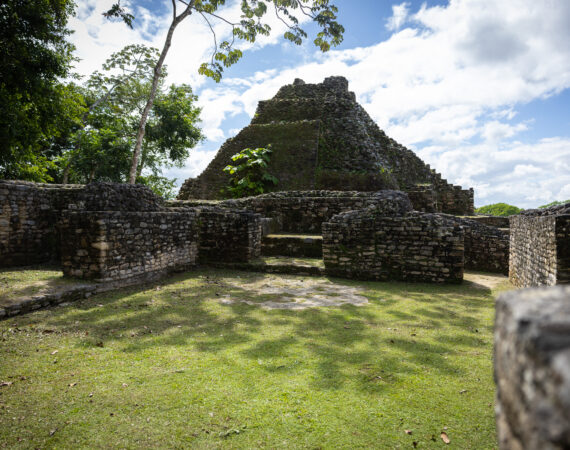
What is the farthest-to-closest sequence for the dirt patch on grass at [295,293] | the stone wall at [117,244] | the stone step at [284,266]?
1. the stone step at [284,266]
2. the stone wall at [117,244]
3. the dirt patch on grass at [295,293]

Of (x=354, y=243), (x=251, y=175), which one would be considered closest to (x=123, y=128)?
(x=251, y=175)

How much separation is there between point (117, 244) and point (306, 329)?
4.67 metres

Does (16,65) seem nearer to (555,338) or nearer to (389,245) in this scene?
(389,245)

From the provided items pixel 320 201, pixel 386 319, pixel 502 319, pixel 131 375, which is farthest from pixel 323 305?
pixel 320 201

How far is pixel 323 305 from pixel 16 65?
10.9 metres

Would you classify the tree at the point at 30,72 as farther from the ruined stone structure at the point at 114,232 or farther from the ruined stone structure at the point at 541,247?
the ruined stone structure at the point at 541,247

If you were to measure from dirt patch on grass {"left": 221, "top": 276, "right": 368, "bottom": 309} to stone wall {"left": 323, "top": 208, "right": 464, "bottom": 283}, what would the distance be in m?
0.94

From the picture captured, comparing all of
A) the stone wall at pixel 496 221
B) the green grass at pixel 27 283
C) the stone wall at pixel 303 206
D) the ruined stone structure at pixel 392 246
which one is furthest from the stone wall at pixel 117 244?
the stone wall at pixel 496 221

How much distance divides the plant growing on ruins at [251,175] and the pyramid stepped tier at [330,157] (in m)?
0.57

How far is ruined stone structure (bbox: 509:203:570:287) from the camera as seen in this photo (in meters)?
4.35

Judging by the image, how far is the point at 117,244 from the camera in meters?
6.73

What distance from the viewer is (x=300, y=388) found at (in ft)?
9.78

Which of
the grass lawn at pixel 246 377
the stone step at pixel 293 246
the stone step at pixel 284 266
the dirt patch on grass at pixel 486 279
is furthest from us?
the stone step at pixel 293 246

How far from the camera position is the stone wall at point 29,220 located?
8.68 meters
